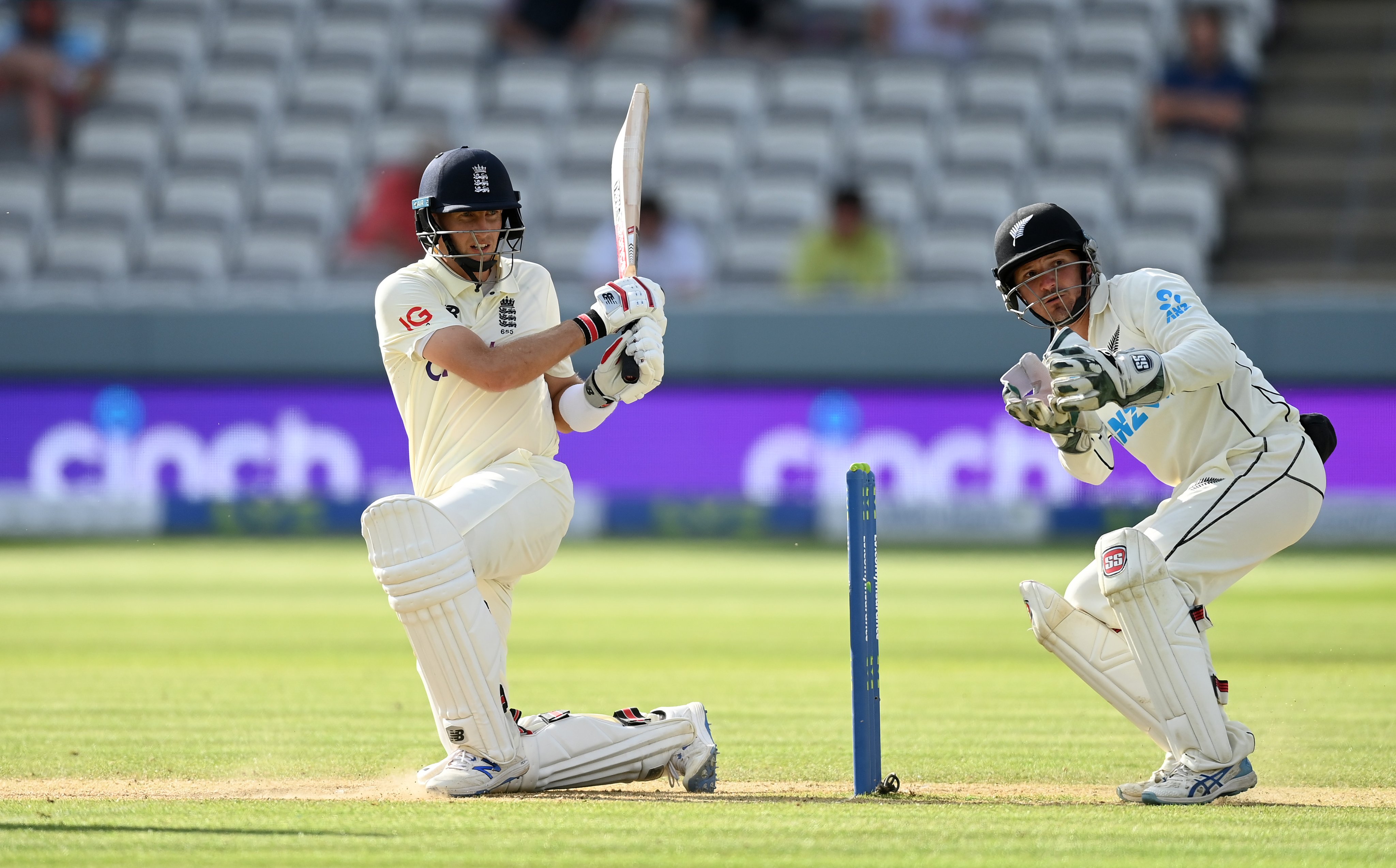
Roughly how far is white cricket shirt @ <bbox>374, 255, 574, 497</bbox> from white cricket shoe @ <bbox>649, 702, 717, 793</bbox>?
31.9 inches

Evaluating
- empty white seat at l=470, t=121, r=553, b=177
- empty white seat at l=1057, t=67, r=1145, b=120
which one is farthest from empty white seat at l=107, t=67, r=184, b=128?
empty white seat at l=1057, t=67, r=1145, b=120

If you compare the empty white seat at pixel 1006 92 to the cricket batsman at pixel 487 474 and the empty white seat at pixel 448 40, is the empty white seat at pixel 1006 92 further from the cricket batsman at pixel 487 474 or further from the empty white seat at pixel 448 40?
the cricket batsman at pixel 487 474

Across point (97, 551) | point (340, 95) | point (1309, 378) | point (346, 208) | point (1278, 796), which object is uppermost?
point (340, 95)

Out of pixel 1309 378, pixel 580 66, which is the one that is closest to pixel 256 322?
pixel 580 66

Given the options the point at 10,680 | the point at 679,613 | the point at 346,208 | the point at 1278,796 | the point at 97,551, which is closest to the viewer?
the point at 1278,796

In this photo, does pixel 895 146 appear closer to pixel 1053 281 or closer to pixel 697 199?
pixel 697 199

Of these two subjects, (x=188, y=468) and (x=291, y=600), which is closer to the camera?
(x=291, y=600)

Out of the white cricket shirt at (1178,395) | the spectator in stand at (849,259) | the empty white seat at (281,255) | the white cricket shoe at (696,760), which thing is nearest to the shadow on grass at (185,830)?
the white cricket shoe at (696,760)

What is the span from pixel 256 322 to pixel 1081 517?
6.12 metres

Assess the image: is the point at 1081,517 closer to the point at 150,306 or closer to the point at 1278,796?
the point at 150,306

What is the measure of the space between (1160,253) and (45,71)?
9655mm

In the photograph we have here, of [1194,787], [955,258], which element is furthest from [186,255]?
[1194,787]

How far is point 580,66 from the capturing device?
650 inches

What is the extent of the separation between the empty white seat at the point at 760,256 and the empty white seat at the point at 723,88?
185 cm
